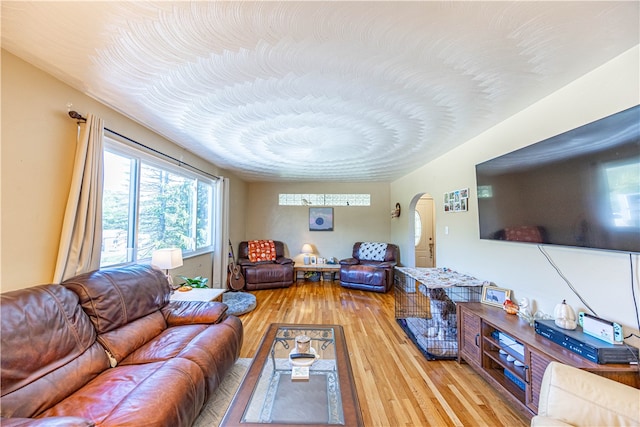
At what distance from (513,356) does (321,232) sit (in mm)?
4698

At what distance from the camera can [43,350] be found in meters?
1.27

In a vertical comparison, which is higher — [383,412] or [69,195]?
[69,195]

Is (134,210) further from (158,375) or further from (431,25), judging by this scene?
(431,25)

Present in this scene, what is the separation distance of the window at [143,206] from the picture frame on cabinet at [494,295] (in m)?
3.78

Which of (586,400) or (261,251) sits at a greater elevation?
(261,251)

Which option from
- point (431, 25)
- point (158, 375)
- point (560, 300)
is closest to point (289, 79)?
point (431, 25)

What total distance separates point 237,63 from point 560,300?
9.57 ft

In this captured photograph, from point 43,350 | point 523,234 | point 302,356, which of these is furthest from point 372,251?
point 43,350

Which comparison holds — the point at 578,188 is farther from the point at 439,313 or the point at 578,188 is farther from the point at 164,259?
the point at 164,259

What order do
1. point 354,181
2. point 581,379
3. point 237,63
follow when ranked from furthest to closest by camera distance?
point 354,181 → point 237,63 → point 581,379

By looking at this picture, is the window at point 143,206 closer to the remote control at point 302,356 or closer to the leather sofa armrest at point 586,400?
the remote control at point 302,356

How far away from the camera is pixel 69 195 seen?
184cm

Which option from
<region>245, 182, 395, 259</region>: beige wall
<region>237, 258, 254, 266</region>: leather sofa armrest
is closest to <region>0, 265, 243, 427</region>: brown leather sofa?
<region>237, 258, 254, 266</region>: leather sofa armrest

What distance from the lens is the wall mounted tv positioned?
1.30m
